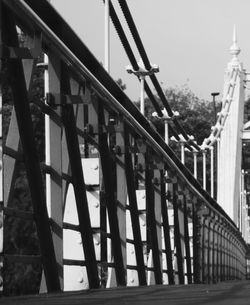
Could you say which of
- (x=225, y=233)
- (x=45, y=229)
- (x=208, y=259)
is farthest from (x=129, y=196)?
(x=225, y=233)

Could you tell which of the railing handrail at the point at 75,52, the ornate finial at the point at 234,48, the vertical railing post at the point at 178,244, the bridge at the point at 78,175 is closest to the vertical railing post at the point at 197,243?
the vertical railing post at the point at 178,244

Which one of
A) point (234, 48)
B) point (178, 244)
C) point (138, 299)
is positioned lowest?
point (138, 299)

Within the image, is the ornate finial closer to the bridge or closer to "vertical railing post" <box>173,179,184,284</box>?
"vertical railing post" <box>173,179,184,284</box>

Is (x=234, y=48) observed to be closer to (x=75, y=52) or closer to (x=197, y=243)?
(x=197, y=243)

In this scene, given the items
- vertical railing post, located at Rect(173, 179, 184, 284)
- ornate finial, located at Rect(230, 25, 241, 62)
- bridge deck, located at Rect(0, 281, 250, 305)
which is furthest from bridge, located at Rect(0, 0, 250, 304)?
ornate finial, located at Rect(230, 25, 241, 62)

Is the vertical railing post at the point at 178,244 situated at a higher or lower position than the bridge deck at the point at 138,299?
higher

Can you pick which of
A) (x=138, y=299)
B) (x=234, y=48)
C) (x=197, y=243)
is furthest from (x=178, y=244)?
(x=234, y=48)

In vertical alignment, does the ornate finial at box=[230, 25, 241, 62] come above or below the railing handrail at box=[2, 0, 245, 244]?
above

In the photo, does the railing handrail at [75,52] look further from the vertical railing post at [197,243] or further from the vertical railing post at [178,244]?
the vertical railing post at [197,243]

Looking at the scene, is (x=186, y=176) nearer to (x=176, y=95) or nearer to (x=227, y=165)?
(x=227, y=165)

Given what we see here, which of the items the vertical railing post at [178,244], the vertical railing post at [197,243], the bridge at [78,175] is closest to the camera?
the bridge at [78,175]

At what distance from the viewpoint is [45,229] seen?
7.11m

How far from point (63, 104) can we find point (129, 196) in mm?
4038

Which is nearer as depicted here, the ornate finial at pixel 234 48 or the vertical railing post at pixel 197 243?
the vertical railing post at pixel 197 243
